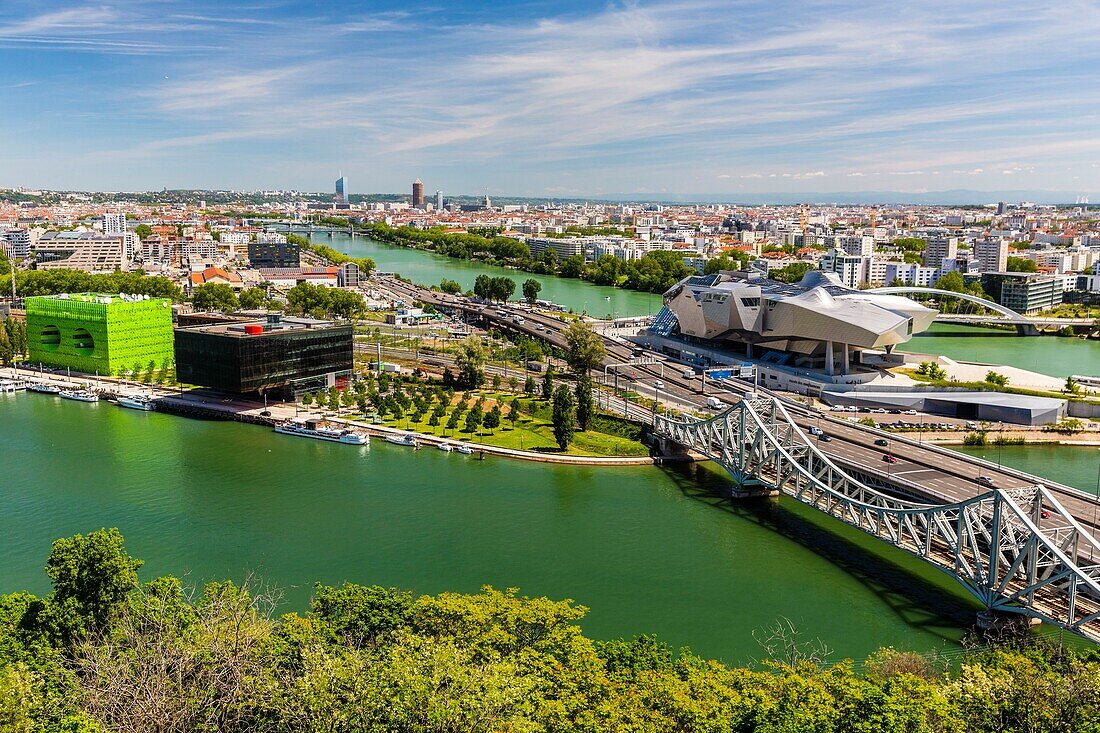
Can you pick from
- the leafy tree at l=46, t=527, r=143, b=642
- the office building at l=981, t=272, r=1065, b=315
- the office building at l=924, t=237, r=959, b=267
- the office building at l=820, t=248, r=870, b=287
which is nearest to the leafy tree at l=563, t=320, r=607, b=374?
the leafy tree at l=46, t=527, r=143, b=642

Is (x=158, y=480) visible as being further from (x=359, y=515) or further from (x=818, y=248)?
(x=818, y=248)

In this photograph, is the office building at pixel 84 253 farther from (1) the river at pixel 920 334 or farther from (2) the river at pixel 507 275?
(1) the river at pixel 920 334

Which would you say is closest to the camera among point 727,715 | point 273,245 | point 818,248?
point 727,715

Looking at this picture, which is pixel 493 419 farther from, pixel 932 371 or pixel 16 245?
pixel 16 245

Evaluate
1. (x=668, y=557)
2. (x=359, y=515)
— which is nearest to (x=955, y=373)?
(x=668, y=557)

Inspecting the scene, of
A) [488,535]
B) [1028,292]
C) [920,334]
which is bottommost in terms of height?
[488,535]

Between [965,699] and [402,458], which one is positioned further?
[402,458]

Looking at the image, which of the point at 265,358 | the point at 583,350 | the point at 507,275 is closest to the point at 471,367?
the point at 583,350

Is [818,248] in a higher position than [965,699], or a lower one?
higher
